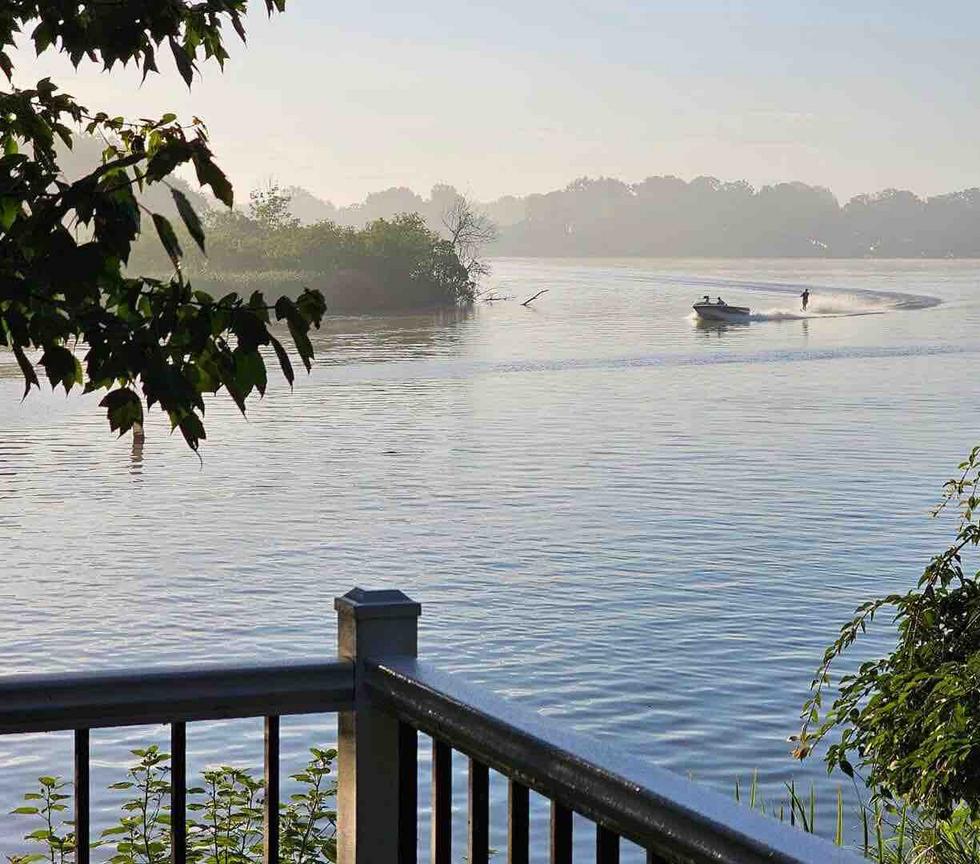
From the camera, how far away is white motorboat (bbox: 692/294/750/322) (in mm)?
85938

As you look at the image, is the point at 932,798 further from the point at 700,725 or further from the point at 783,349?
the point at 783,349

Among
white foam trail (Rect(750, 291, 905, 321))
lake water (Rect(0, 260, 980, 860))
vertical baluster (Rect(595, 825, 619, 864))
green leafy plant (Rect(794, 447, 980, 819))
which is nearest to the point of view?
vertical baluster (Rect(595, 825, 619, 864))

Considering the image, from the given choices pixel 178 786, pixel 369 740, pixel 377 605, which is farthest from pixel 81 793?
pixel 377 605

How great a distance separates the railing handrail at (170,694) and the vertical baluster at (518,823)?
493 mm

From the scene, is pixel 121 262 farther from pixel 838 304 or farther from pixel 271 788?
pixel 838 304

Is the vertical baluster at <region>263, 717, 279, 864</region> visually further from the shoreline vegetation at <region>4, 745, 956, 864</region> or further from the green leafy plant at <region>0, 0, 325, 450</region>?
the shoreline vegetation at <region>4, 745, 956, 864</region>

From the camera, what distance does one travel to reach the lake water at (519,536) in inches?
578

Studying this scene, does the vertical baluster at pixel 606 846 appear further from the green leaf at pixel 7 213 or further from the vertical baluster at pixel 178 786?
the green leaf at pixel 7 213

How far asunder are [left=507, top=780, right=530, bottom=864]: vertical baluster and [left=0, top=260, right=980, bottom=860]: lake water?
766cm

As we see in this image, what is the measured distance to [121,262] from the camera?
8.80 feet

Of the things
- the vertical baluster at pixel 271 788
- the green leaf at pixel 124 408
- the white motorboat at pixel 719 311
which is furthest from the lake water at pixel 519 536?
the white motorboat at pixel 719 311

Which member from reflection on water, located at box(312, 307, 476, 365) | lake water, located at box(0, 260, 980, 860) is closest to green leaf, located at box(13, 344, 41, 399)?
lake water, located at box(0, 260, 980, 860)

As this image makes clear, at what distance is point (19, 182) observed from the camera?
8.76ft

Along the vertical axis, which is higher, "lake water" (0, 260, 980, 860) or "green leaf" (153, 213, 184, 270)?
"green leaf" (153, 213, 184, 270)
